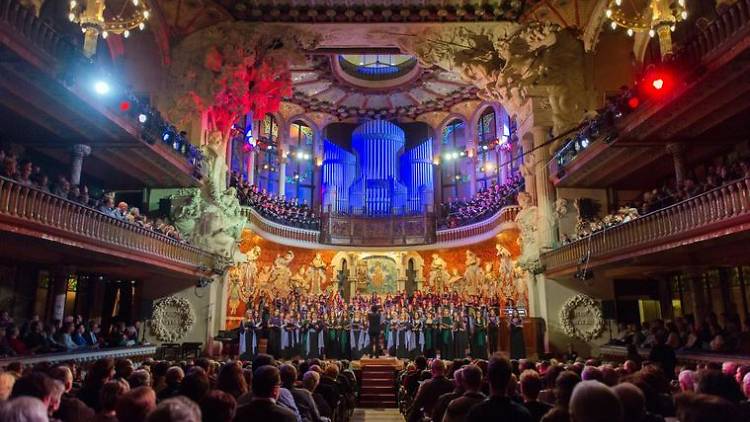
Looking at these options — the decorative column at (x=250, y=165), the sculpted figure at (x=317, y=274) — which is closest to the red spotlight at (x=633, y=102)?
the sculpted figure at (x=317, y=274)

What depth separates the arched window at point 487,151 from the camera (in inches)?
979

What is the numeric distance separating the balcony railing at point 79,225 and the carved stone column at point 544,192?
1111 centimetres

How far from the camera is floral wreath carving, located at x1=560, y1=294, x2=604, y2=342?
54.0ft

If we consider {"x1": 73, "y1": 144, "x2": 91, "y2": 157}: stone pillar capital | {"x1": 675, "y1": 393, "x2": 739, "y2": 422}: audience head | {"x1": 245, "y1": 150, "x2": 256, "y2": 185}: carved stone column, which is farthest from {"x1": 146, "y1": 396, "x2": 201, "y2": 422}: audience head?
{"x1": 245, "y1": 150, "x2": 256, "y2": 185}: carved stone column

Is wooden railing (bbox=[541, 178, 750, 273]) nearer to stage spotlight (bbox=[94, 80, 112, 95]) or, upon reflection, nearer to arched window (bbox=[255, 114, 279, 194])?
stage spotlight (bbox=[94, 80, 112, 95])

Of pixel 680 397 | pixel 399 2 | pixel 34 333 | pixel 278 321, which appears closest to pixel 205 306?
pixel 278 321

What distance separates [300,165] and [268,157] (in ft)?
6.39

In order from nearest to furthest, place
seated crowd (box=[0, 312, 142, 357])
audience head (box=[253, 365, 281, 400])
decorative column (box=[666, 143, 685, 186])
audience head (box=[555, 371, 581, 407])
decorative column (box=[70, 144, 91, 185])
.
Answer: audience head (box=[253, 365, 281, 400]) < audience head (box=[555, 371, 581, 407]) < seated crowd (box=[0, 312, 142, 357]) < decorative column (box=[666, 143, 685, 186]) < decorative column (box=[70, 144, 91, 185])

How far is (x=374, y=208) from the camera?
26516 millimetres

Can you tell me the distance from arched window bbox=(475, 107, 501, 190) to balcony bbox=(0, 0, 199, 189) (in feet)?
44.7

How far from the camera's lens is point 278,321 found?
17.4m

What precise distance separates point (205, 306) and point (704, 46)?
15.2m

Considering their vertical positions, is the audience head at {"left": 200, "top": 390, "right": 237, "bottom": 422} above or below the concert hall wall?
below

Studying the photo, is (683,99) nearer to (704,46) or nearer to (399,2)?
(704,46)
